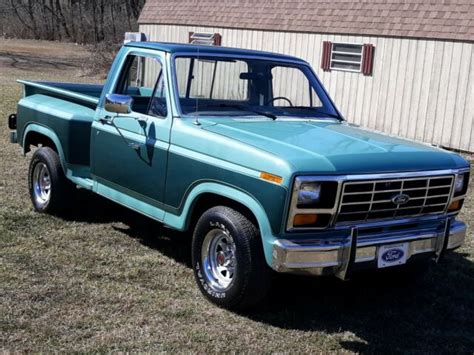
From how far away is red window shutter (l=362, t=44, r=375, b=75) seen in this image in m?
14.0

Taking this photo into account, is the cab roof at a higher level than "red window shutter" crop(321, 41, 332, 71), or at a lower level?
higher

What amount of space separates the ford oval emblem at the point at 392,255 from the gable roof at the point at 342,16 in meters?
8.54

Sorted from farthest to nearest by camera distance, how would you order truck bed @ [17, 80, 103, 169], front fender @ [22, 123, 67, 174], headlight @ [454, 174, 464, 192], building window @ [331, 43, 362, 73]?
building window @ [331, 43, 362, 73] → front fender @ [22, 123, 67, 174] → truck bed @ [17, 80, 103, 169] → headlight @ [454, 174, 464, 192]

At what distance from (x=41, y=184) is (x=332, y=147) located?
12.2 feet

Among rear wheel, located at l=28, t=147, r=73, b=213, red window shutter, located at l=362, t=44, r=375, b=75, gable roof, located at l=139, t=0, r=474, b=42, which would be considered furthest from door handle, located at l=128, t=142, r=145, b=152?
red window shutter, located at l=362, t=44, r=375, b=75

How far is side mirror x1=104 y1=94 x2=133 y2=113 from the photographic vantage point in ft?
18.6

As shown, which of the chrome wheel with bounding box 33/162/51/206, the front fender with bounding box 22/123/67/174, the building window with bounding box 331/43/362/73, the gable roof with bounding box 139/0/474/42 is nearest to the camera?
the front fender with bounding box 22/123/67/174

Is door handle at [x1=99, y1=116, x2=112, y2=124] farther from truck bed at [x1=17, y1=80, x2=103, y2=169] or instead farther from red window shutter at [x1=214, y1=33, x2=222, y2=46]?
red window shutter at [x1=214, y1=33, x2=222, y2=46]

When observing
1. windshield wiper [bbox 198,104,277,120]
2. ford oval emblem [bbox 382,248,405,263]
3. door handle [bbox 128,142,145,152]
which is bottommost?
ford oval emblem [bbox 382,248,405,263]

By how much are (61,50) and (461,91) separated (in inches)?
1022

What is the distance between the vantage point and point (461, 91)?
1265 cm

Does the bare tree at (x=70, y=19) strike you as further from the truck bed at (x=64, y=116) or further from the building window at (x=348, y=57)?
the truck bed at (x=64, y=116)

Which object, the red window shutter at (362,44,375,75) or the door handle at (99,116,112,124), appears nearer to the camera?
the door handle at (99,116,112,124)

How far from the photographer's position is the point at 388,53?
13781mm
